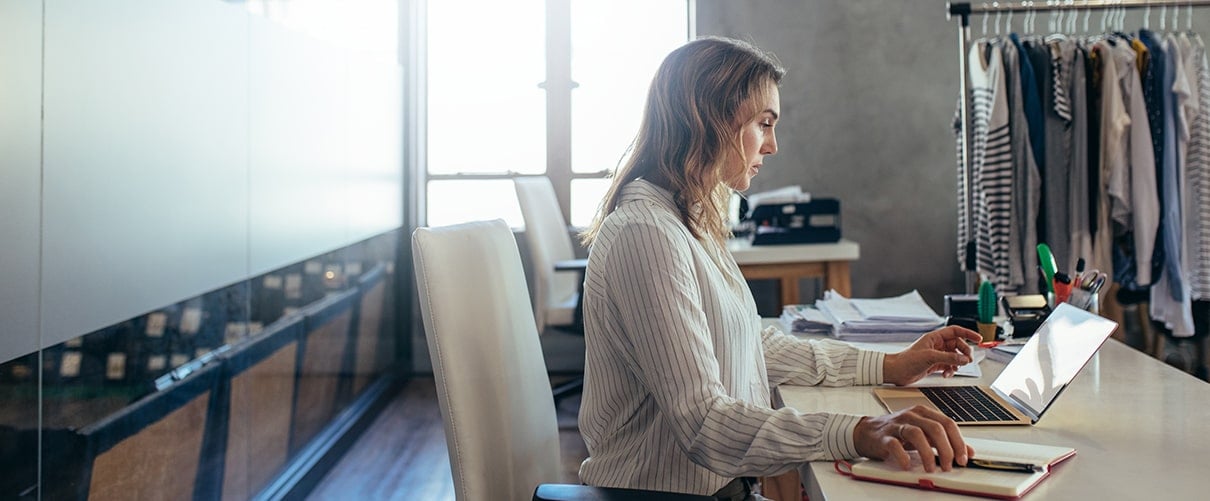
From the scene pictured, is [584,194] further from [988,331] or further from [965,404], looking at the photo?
[965,404]

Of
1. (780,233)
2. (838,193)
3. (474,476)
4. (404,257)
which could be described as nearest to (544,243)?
(780,233)

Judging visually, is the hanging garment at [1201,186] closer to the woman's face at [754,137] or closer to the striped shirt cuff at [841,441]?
the woman's face at [754,137]

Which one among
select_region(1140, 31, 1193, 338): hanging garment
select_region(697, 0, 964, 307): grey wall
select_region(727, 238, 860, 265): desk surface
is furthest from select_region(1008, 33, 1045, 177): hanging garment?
select_region(697, 0, 964, 307): grey wall

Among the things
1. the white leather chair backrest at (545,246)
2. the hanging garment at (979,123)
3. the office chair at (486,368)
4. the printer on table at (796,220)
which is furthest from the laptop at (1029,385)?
the white leather chair backrest at (545,246)

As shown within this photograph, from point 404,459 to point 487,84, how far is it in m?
2.15

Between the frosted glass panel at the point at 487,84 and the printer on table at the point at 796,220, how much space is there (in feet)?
4.96

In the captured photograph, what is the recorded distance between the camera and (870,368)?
5.11 ft

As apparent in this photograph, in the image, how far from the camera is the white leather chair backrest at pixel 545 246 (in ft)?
12.4

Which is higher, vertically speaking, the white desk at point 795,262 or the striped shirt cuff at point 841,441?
the white desk at point 795,262

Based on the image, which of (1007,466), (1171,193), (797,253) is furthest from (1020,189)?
(1007,466)

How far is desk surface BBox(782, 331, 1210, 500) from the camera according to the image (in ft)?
3.42

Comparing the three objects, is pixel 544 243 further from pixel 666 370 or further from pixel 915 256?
pixel 666 370

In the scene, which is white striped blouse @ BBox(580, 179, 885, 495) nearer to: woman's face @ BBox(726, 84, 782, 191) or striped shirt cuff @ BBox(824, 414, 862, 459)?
striped shirt cuff @ BBox(824, 414, 862, 459)

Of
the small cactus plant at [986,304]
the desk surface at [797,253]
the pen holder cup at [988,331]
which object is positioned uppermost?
the desk surface at [797,253]
